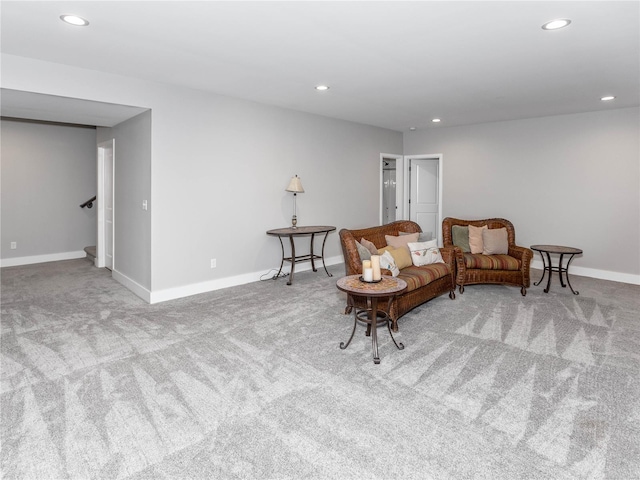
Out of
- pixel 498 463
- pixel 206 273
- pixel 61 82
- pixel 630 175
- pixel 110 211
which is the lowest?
pixel 498 463

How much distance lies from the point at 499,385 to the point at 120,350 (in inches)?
114

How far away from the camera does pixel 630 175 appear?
5.42 m

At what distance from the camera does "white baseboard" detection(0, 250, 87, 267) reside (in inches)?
251

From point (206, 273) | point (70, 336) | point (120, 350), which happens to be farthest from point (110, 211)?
point (120, 350)

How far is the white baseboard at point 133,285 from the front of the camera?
4.54 metres

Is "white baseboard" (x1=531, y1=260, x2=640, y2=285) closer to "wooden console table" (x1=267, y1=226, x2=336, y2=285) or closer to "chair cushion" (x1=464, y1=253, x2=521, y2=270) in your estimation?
"chair cushion" (x1=464, y1=253, x2=521, y2=270)

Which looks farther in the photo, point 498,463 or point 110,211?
point 110,211

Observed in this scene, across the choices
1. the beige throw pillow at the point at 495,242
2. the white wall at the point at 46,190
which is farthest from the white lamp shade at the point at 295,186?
the white wall at the point at 46,190

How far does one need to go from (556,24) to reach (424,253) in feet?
8.15

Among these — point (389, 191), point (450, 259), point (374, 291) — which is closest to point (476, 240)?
point (450, 259)

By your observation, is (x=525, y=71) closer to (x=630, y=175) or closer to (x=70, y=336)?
(x=630, y=175)

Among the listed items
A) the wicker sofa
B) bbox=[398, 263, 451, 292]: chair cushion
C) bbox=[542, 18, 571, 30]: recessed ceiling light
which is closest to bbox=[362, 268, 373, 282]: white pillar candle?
the wicker sofa

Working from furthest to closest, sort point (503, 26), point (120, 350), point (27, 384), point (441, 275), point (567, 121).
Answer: point (567, 121) → point (441, 275) → point (120, 350) → point (503, 26) → point (27, 384)

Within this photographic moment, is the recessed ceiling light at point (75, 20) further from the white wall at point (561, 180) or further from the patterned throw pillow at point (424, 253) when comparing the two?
the white wall at point (561, 180)
